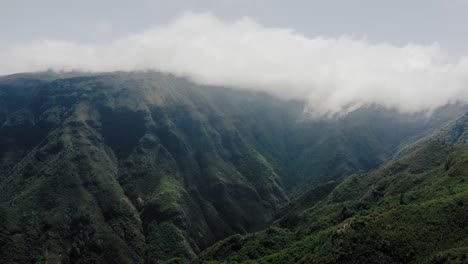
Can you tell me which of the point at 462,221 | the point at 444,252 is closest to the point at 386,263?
the point at 444,252

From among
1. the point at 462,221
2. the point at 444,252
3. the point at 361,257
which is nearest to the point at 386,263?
the point at 361,257

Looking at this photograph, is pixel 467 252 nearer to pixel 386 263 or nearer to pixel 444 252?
pixel 444 252

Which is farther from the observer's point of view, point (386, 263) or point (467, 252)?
point (386, 263)

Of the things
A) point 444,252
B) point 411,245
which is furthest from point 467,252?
point 411,245

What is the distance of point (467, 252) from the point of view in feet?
556

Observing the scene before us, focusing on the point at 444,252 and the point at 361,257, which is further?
the point at 361,257

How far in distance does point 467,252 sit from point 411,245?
Result: 29.3 meters

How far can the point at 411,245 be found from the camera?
644 ft

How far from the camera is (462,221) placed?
652 ft

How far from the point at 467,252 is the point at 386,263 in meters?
34.3

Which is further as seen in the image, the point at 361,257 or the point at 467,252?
the point at 361,257

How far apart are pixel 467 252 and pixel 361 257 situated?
4510 cm

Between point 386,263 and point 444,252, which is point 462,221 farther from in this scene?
point 386,263

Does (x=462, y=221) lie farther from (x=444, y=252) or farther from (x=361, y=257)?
(x=361, y=257)
